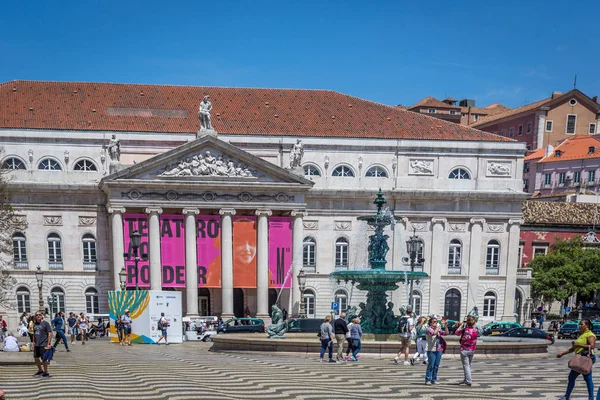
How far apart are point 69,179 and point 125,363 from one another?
28.1 m

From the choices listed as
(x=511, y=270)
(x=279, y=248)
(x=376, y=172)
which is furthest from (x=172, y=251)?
(x=511, y=270)

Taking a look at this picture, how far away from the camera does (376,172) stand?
49125 mm

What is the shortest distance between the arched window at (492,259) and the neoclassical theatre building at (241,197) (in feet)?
0.34

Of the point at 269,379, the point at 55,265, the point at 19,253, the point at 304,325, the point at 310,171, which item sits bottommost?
the point at 269,379

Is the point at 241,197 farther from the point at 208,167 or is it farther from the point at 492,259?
the point at 492,259

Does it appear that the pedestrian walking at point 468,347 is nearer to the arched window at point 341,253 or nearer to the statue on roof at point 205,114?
the statue on roof at point 205,114

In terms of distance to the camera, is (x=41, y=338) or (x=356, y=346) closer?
(x=41, y=338)

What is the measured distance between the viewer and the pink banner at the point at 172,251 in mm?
45156

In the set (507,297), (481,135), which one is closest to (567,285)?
(507,297)

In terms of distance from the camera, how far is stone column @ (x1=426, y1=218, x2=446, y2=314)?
160 feet

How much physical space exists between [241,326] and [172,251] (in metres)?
10.1

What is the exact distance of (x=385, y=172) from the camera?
49.2m

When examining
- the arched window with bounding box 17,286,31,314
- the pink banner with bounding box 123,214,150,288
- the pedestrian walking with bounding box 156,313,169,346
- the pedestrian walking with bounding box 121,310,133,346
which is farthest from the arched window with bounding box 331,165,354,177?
the arched window with bounding box 17,286,31,314

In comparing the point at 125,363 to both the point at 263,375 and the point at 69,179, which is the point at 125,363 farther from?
the point at 69,179
